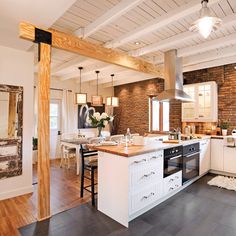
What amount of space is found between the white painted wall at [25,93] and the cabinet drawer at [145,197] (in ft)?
6.83

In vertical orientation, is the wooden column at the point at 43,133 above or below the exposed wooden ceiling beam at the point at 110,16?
below

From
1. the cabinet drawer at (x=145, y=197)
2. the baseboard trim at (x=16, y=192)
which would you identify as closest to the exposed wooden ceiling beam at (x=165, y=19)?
the cabinet drawer at (x=145, y=197)

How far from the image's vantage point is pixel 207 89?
15.8ft

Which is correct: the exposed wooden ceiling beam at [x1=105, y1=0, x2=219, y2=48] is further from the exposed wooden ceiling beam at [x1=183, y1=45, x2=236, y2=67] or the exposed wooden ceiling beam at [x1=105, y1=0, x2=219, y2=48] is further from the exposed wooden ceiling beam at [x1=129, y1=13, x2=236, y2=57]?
the exposed wooden ceiling beam at [x1=183, y1=45, x2=236, y2=67]

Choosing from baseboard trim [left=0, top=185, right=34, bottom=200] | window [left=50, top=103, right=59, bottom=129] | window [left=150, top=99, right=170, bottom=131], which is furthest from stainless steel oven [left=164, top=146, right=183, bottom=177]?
window [left=50, top=103, right=59, bottom=129]

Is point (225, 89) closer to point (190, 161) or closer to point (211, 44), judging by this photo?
point (211, 44)

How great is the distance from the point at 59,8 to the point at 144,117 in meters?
4.99

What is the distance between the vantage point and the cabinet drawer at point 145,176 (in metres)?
2.37

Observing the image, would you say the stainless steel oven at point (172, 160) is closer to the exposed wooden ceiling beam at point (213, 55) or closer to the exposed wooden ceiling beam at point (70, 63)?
the exposed wooden ceiling beam at point (213, 55)

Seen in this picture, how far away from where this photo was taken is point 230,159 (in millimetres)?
4305

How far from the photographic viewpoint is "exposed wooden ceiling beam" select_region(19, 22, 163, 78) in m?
2.35

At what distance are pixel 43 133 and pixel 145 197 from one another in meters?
1.63

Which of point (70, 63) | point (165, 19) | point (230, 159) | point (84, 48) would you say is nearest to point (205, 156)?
point (230, 159)

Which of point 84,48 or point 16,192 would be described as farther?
point 16,192
